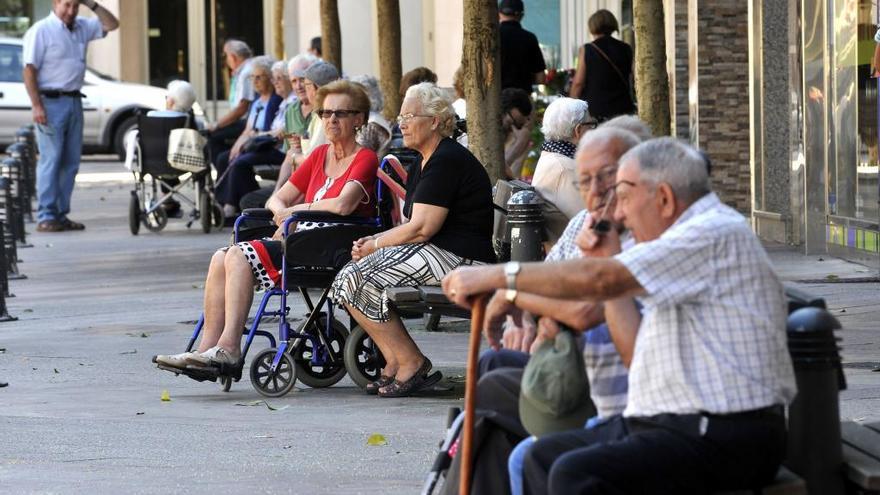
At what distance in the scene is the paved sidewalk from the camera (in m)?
6.52

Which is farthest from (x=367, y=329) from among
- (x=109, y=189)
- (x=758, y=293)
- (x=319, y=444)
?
(x=109, y=189)

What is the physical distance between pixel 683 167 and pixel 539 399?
2.52 feet

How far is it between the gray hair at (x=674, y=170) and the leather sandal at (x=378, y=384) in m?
3.84

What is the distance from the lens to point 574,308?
4762 mm

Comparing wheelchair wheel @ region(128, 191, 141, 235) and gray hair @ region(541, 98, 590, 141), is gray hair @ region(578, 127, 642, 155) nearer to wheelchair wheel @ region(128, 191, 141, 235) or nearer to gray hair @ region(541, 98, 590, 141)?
gray hair @ region(541, 98, 590, 141)

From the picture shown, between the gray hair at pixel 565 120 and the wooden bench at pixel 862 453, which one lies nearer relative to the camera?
the wooden bench at pixel 862 453

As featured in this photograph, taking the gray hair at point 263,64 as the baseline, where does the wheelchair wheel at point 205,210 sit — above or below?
below

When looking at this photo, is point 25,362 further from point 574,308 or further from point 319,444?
point 574,308

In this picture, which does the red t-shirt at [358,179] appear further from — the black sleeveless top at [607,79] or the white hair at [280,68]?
the black sleeveless top at [607,79]

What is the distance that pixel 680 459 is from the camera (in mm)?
4352

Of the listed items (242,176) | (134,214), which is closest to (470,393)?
(242,176)

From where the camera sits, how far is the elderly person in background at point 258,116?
16.2 meters

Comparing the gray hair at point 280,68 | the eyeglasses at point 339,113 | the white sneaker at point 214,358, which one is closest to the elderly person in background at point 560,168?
the eyeglasses at point 339,113

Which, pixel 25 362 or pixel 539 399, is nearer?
pixel 539 399
